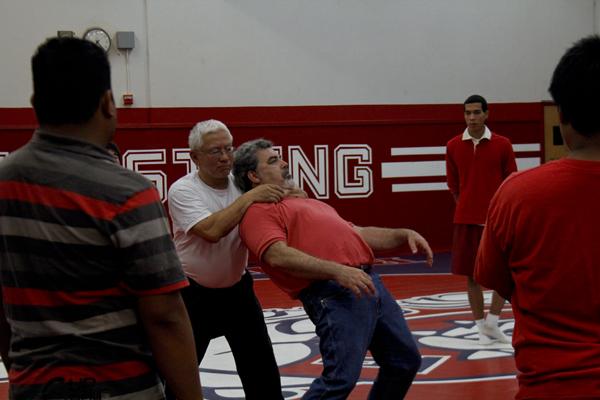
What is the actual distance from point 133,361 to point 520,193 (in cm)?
111

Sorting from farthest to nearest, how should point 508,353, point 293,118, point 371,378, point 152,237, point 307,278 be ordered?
point 293,118
point 508,353
point 371,378
point 307,278
point 152,237

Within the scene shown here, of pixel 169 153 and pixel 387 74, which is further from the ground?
pixel 387 74

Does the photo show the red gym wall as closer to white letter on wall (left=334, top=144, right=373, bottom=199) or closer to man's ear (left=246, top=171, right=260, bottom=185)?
white letter on wall (left=334, top=144, right=373, bottom=199)

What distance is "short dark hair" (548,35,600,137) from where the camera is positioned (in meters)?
2.43

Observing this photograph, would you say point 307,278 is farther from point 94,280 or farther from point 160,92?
point 160,92

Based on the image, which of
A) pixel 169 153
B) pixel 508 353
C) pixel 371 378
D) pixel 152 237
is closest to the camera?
pixel 152 237

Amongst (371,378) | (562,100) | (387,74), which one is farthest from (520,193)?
(387,74)

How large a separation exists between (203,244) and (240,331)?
48 centimetres

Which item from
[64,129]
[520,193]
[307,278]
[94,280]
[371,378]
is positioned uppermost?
[64,129]

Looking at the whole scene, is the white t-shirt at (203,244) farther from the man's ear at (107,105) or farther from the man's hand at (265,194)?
the man's ear at (107,105)

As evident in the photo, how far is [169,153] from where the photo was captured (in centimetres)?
1255

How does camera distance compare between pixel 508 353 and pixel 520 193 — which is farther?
pixel 508 353

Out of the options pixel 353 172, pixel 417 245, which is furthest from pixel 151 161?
pixel 417 245

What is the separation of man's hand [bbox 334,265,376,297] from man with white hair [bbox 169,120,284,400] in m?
0.83
